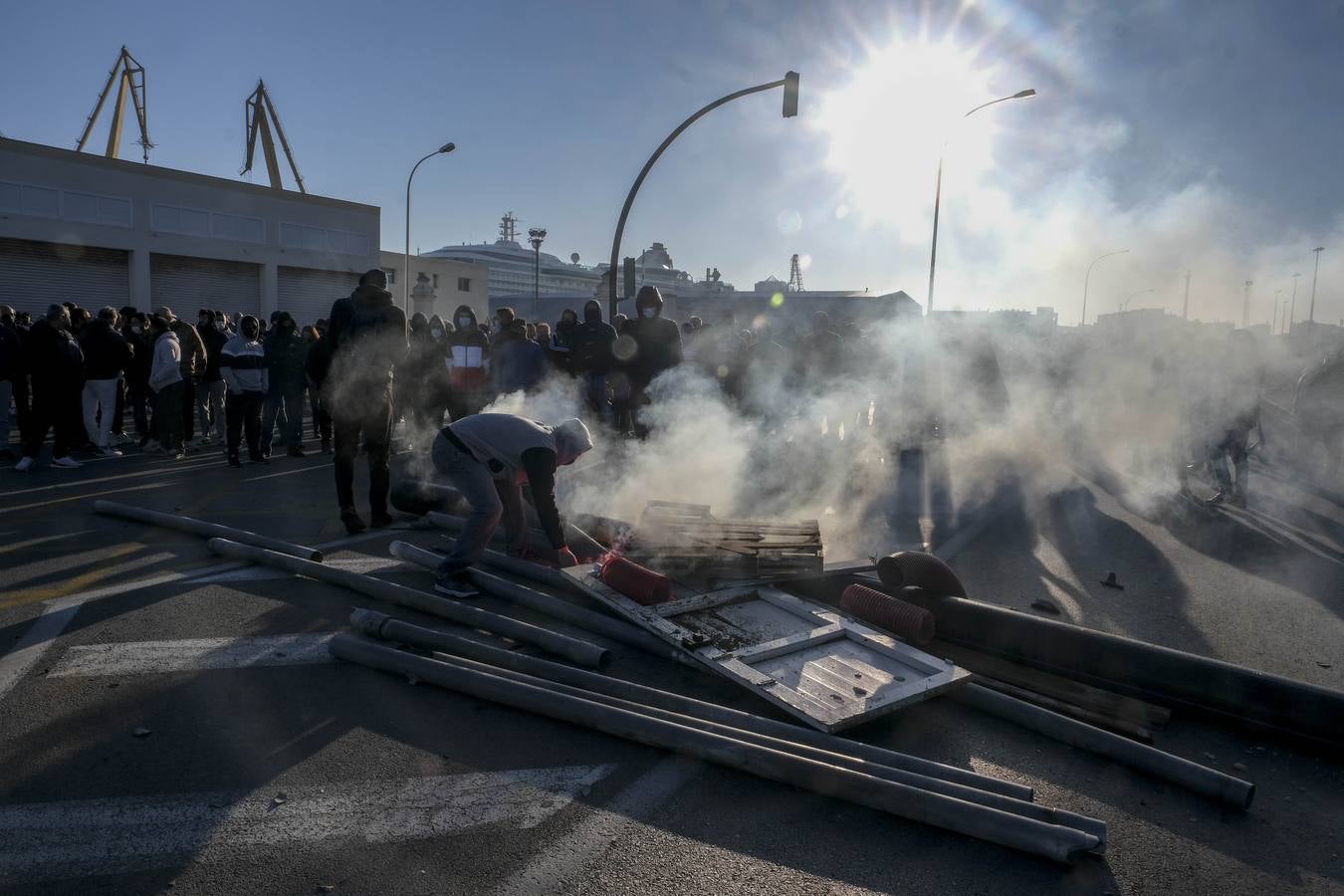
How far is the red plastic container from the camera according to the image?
4.46m

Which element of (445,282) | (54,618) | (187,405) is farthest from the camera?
(445,282)

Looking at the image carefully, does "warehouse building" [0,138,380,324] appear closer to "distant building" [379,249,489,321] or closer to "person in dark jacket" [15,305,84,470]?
"distant building" [379,249,489,321]

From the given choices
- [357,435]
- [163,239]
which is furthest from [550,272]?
[357,435]

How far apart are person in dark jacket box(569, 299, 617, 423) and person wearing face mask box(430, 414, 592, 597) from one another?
15.9ft

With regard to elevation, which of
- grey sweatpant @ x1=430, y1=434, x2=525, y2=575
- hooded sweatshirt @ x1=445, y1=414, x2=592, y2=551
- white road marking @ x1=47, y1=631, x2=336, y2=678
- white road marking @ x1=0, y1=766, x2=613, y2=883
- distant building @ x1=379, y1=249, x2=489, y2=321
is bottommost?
white road marking @ x1=0, y1=766, x2=613, y2=883

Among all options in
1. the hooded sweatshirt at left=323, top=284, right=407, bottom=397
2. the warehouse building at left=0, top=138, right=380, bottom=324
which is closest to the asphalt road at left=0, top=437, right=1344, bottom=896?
the hooded sweatshirt at left=323, top=284, right=407, bottom=397

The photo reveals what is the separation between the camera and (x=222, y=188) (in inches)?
1126

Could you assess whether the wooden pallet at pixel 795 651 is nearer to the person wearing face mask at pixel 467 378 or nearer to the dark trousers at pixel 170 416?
the person wearing face mask at pixel 467 378

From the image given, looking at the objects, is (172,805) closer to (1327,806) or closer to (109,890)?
(109,890)

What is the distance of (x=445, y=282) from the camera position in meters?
45.9

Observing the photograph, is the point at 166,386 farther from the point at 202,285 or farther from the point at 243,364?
the point at 202,285

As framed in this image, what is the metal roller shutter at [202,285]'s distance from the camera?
27.0 metres

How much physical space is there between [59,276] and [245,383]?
813 inches

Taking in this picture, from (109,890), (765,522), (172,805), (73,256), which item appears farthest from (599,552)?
(73,256)
